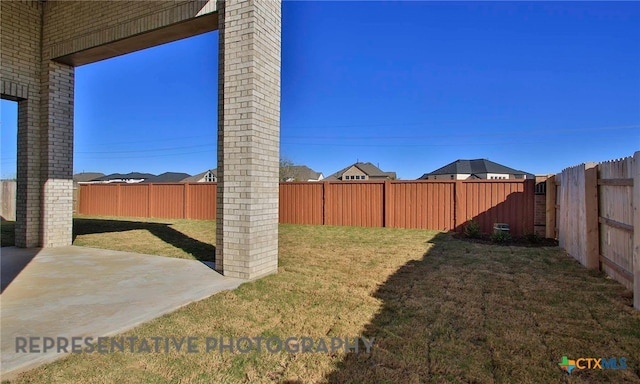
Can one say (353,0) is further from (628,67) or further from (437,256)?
(628,67)

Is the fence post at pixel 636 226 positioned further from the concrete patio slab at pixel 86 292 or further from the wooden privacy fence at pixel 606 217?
the concrete patio slab at pixel 86 292

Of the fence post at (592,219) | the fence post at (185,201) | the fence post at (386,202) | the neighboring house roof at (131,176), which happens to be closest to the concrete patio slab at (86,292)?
the fence post at (592,219)

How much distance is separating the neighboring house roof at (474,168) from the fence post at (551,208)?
89.3 feet

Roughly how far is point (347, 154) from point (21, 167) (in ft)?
145

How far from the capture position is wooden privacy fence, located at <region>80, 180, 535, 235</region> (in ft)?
29.5

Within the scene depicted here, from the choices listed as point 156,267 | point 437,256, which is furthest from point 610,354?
point 156,267

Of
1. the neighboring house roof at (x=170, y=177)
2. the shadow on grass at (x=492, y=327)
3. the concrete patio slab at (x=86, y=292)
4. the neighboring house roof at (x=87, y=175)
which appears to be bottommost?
the shadow on grass at (x=492, y=327)

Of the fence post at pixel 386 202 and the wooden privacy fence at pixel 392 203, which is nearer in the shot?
the wooden privacy fence at pixel 392 203

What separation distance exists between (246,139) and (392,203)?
7.28m

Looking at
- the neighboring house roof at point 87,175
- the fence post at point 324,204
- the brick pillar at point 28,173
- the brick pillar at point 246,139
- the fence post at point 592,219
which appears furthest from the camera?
the neighboring house roof at point 87,175

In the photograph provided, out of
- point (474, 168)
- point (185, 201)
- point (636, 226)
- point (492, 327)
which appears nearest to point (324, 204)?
point (185, 201)

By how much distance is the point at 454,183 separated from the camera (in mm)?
9664

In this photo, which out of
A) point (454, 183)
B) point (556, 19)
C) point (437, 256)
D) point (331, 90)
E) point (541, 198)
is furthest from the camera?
point (331, 90)

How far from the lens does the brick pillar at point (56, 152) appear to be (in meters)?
6.44
